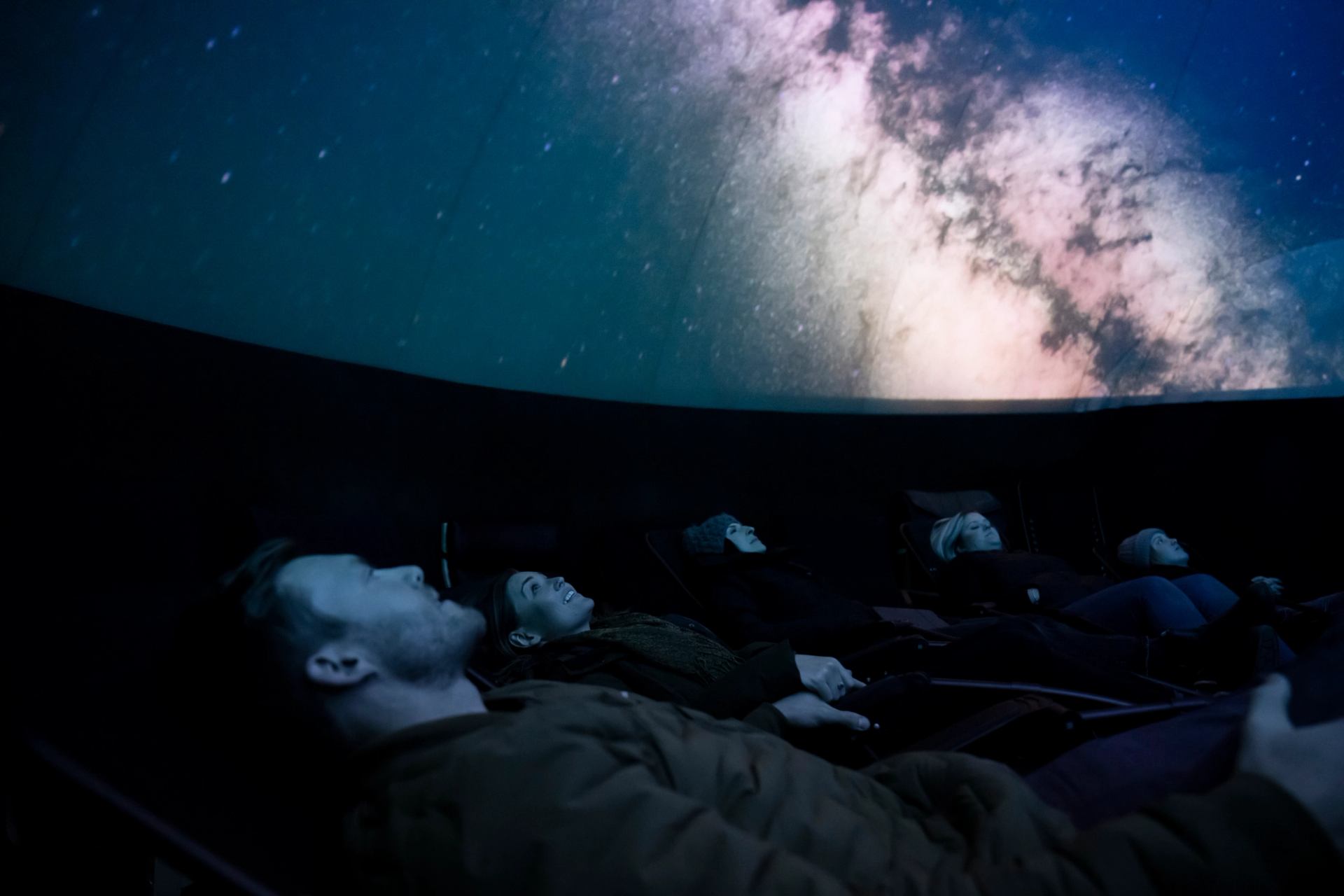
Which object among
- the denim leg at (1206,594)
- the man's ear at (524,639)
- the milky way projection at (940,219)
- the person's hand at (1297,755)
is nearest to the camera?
the person's hand at (1297,755)

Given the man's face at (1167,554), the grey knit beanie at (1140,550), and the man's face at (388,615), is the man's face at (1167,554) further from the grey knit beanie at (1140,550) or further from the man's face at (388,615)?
the man's face at (388,615)

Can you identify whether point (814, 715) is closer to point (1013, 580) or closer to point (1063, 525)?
point (1013, 580)

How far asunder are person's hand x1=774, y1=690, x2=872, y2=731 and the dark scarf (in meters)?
0.34

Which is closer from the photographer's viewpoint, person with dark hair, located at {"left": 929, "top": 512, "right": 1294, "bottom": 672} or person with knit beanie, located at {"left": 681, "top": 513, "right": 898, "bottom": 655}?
person with dark hair, located at {"left": 929, "top": 512, "right": 1294, "bottom": 672}

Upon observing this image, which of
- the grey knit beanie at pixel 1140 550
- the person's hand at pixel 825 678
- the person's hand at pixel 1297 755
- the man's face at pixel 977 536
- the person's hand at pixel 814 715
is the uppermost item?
the person's hand at pixel 1297 755

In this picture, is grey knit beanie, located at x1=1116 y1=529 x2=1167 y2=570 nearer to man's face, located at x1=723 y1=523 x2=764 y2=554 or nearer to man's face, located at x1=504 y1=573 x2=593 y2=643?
man's face, located at x1=723 y1=523 x2=764 y2=554

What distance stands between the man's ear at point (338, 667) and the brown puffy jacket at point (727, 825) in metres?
0.14

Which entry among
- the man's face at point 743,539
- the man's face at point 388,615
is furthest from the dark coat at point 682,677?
the man's face at point 743,539

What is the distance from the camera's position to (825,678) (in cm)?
202

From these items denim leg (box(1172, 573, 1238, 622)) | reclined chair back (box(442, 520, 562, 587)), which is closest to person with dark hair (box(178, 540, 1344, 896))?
reclined chair back (box(442, 520, 562, 587))

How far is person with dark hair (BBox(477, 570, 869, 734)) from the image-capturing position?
194 cm

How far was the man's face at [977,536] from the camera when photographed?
4.74 meters

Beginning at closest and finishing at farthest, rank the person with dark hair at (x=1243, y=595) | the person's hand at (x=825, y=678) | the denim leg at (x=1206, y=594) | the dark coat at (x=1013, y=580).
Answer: the person's hand at (x=825, y=678) → the person with dark hair at (x=1243, y=595) → the denim leg at (x=1206, y=594) → the dark coat at (x=1013, y=580)

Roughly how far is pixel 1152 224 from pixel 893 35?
2846 millimetres
